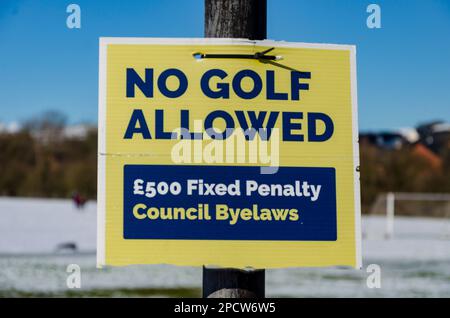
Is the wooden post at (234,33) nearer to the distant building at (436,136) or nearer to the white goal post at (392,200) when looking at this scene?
the white goal post at (392,200)

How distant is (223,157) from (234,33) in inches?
20.4

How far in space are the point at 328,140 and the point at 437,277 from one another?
941 centimetres

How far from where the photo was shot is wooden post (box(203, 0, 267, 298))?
2.76 meters

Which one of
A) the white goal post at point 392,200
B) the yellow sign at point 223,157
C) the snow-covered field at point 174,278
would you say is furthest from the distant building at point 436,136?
the yellow sign at point 223,157

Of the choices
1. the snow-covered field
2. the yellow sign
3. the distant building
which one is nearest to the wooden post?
the yellow sign

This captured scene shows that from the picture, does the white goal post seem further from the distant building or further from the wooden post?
the wooden post

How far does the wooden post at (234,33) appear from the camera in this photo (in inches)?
109

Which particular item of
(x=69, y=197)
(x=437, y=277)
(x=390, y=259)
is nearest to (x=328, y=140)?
(x=437, y=277)

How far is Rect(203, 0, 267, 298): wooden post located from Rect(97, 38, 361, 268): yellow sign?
5cm

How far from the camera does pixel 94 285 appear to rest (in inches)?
346

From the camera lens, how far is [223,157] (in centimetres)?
274

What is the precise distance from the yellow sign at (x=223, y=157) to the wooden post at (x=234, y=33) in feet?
0.16

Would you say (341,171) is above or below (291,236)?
above

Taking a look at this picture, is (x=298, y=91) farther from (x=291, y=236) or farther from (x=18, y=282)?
(x=18, y=282)
